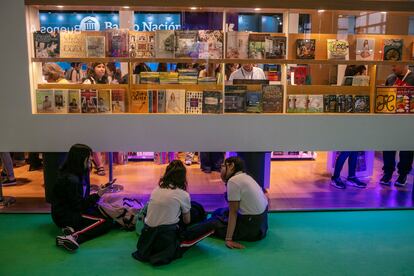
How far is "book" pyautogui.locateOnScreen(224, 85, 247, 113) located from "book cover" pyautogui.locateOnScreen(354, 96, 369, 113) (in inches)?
53.0

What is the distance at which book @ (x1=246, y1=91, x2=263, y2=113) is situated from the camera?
5055 millimetres

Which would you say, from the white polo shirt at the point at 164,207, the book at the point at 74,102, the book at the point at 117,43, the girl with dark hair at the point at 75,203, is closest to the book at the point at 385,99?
the white polo shirt at the point at 164,207

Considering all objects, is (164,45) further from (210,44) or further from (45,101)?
(45,101)

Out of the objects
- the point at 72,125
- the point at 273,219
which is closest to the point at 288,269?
the point at 273,219

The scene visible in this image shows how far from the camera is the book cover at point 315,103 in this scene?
512cm

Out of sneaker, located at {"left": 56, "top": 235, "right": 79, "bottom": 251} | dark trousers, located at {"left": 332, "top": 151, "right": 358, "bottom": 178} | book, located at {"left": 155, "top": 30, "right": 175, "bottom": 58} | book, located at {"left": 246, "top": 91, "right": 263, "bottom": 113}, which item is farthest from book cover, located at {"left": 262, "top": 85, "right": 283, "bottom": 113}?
sneaker, located at {"left": 56, "top": 235, "right": 79, "bottom": 251}

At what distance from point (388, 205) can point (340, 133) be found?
3.55ft

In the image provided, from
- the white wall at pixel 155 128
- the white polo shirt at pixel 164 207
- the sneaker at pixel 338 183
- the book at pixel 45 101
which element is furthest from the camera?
the sneaker at pixel 338 183

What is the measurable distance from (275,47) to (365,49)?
3.55 feet

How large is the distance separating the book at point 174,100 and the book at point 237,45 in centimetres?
72

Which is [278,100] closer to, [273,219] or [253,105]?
[253,105]

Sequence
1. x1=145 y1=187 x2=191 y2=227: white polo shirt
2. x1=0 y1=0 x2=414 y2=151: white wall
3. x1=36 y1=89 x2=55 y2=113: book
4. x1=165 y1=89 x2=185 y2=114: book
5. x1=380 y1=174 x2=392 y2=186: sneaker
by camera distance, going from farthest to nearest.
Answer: x1=380 y1=174 x2=392 y2=186: sneaker < x1=165 y1=89 x2=185 y2=114: book < x1=36 y1=89 x2=55 y2=113: book < x1=0 y1=0 x2=414 y2=151: white wall < x1=145 y1=187 x2=191 y2=227: white polo shirt

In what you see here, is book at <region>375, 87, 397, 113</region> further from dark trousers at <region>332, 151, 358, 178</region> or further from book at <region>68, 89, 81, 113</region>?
book at <region>68, 89, 81, 113</region>

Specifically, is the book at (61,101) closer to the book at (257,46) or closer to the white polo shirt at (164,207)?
the white polo shirt at (164,207)
